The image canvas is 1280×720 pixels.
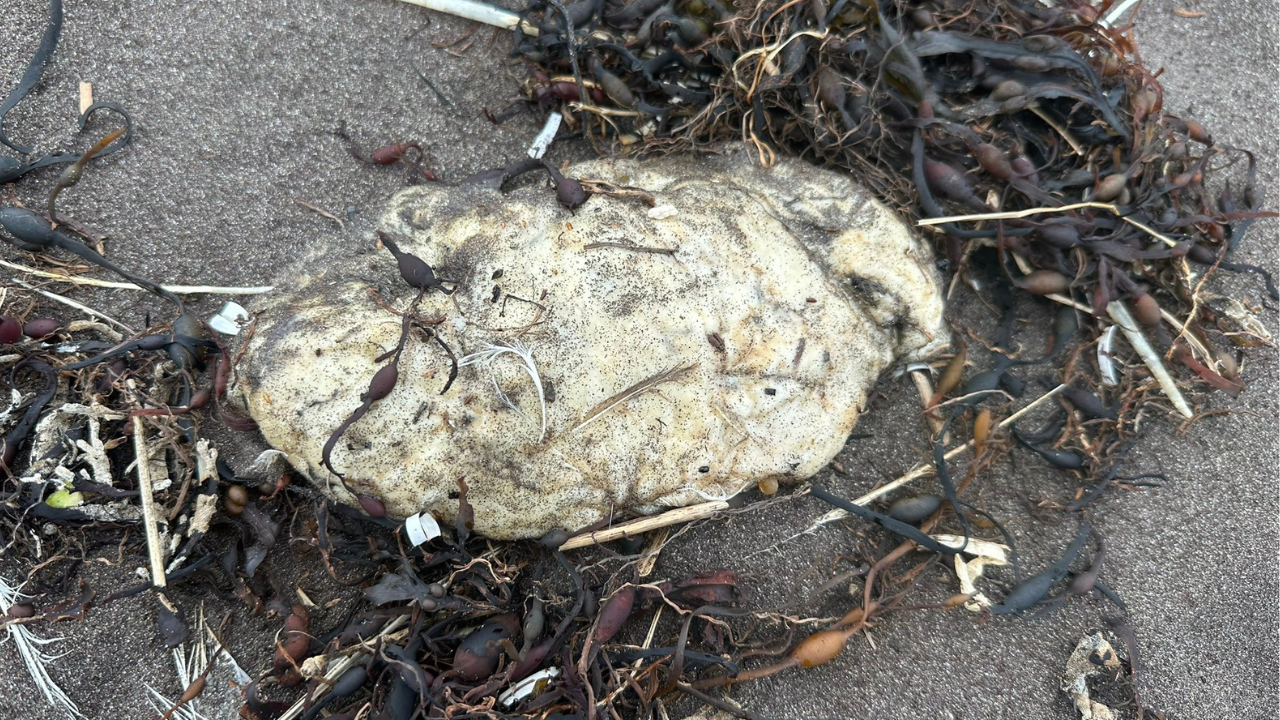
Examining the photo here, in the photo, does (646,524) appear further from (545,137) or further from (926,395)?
(545,137)

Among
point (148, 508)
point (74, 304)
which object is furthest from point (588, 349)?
point (74, 304)

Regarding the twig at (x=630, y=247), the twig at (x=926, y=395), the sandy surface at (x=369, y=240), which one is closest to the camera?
the twig at (x=630, y=247)

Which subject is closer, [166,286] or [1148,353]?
[166,286]

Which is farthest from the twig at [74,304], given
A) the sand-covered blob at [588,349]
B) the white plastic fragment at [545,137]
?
the white plastic fragment at [545,137]

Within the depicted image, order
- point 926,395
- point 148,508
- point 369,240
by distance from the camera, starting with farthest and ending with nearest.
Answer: point 926,395, point 369,240, point 148,508

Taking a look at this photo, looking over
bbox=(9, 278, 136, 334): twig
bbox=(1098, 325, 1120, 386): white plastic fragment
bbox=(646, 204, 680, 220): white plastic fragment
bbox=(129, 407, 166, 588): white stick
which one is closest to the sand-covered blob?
bbox=(646, 204, 680, 220): white plastic fragment

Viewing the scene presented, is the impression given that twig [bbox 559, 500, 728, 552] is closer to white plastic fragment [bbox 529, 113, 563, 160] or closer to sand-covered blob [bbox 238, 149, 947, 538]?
sand-covered blob [bbox 238, 149, 947, 538]

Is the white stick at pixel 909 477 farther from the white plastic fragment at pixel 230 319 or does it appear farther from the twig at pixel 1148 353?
the white plastic fragment at pixel 230 319
